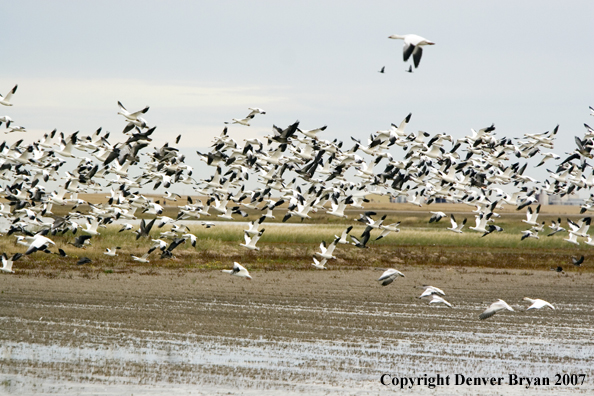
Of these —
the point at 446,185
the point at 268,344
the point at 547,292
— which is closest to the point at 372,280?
the point at 446,185

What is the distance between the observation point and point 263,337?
57.2 feet

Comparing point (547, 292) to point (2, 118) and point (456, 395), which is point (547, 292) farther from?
point (2, 118)

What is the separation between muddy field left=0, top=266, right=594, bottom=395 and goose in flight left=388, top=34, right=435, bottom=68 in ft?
21.2

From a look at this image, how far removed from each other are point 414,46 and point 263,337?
7516 mm

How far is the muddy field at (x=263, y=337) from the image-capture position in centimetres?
1359

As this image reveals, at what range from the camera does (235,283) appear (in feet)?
91.5

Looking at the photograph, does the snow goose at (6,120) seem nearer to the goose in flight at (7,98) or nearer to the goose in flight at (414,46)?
the goose in flight at (7,98)

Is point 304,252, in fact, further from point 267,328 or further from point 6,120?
point 267,328

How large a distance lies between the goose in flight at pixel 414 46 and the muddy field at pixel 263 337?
21.2 feet

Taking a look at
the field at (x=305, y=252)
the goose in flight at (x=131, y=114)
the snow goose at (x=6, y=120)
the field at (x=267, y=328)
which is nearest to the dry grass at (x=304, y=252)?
the field at (x=305, y=252)

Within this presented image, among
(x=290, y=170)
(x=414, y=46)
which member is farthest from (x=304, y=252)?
(x=414, y=46)

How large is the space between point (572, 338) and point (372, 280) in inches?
493

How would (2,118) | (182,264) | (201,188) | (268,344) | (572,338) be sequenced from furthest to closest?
(182,264)
(201,188)
(2,118)
(572,338)
(268,344)

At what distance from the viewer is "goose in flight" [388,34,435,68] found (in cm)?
1601
